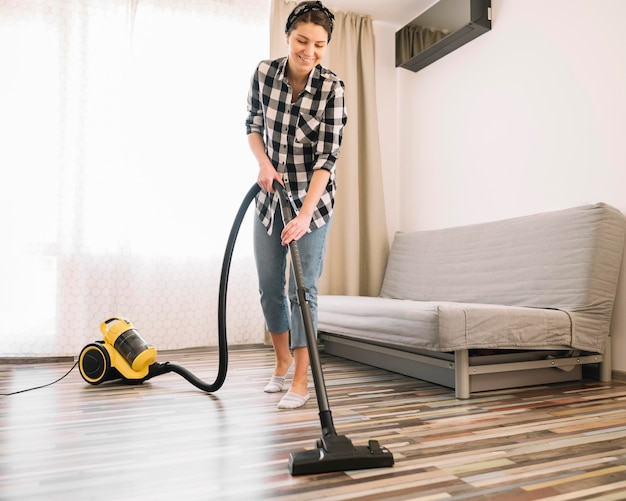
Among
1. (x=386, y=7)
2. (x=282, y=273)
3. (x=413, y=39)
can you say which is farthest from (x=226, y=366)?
(x=386, y=7)

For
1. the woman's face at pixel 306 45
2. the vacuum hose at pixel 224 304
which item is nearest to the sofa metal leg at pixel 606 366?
the vacuum hose at pixel 224 304

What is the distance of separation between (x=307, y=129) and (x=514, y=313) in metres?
1.06

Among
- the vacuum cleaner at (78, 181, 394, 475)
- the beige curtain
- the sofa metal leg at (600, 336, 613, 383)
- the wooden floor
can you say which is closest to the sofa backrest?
the sofa metal leg at (600, 336, 613, 383)

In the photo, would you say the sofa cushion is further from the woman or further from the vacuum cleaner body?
the vacuum cleaner body

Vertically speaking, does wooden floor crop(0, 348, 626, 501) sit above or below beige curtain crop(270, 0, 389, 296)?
below

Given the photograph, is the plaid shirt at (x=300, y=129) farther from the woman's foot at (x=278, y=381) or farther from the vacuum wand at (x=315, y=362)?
the woman's foot at (x=278, y=381)

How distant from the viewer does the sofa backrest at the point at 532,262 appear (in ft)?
7.74

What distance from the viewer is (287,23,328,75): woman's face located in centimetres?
182

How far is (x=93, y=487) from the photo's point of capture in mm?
1202

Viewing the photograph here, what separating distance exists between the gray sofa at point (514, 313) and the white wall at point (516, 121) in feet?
0.68

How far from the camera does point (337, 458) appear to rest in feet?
4.20

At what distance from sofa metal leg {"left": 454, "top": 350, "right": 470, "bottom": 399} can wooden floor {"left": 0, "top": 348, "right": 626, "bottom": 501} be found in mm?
56

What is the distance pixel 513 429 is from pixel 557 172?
61.2 inches

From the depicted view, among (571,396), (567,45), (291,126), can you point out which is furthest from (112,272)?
(567,45)
